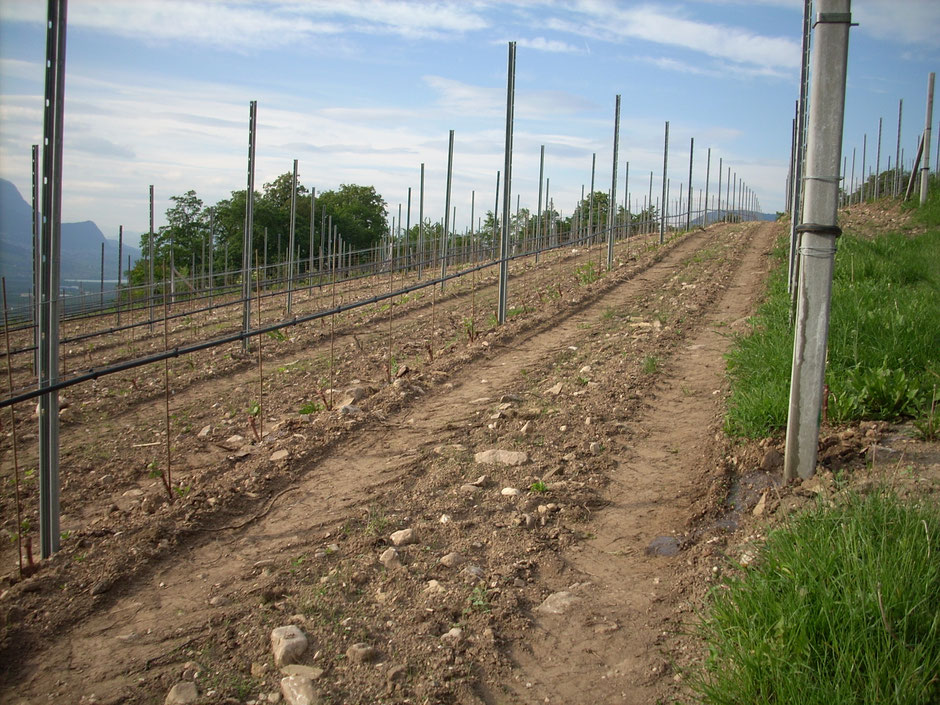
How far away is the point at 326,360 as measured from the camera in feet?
25.6

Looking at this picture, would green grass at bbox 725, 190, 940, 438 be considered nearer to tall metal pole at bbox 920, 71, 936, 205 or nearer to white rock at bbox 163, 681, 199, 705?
white rock at bbox 163, 681, 199, 705

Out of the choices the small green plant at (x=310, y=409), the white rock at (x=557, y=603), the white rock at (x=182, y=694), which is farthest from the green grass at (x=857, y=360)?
the small green plant at (x=310, y=409)

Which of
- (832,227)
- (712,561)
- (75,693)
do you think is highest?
(832,227)

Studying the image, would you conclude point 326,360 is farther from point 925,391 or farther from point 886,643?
point 886,643

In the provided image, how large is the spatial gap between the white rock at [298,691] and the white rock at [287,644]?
0.10 meters

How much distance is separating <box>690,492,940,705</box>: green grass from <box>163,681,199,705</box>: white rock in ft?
5.21

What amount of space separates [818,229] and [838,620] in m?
1.77

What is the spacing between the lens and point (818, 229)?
3123mm

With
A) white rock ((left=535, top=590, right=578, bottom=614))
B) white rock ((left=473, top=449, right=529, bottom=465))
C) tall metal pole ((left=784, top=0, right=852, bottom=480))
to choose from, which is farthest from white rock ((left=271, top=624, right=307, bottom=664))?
tall metal pole ((left=784, top=0, right=852, bottom=480))

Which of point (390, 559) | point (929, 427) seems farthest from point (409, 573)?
point (929, 427)

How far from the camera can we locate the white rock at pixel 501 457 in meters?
4.18

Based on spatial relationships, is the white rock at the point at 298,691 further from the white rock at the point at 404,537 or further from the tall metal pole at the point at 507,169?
the tall metal pole at the point at 507,169

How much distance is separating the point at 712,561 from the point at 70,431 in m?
5.64

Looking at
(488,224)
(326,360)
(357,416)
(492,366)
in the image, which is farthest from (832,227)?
(488,224)
